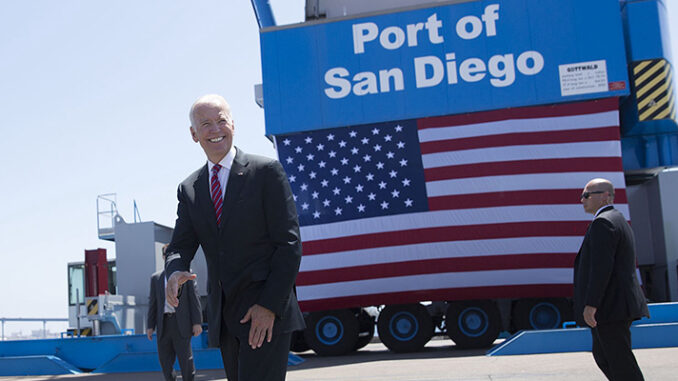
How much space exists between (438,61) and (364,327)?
16.8ft

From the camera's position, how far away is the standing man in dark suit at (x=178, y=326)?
696 centimetres

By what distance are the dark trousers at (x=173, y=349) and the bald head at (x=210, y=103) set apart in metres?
4.51

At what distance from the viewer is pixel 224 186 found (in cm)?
290

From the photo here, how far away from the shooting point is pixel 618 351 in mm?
4301

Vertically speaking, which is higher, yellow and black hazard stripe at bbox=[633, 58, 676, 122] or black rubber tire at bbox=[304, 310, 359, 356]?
yellow and black hazard stripe at bbox=[633, 58, 676, 122]

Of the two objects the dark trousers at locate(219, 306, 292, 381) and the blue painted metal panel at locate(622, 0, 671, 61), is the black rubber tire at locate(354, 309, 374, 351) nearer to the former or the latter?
the blue painted metal panel at locate(622, 0, 671, 61)

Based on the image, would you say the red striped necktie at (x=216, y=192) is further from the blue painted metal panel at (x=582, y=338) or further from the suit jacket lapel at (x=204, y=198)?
the blue painted metal panel at (x=582, y=338)

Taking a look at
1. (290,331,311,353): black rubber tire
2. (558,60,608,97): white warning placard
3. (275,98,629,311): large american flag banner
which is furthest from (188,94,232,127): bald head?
(290,331,311,353): black rubber tire

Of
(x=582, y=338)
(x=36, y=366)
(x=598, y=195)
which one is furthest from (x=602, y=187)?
(x=36, y=366)

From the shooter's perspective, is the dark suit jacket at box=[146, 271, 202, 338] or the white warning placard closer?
the dark suit jacket at box=[146, 271, 202, 338]

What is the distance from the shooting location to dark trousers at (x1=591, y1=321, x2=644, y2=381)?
4219mm

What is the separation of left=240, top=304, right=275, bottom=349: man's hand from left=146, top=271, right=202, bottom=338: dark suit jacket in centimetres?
448

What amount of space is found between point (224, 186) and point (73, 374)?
31.6 feet

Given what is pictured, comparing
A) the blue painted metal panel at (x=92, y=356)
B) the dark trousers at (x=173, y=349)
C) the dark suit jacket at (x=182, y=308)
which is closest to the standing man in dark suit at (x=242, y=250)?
the dark suit jacket at (x=182, y=308)
